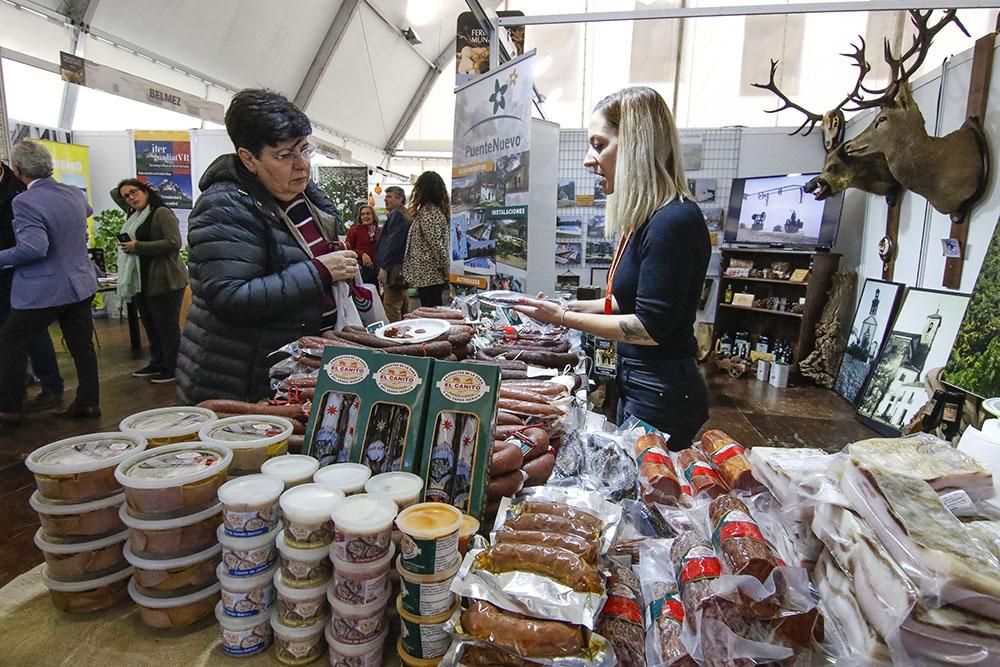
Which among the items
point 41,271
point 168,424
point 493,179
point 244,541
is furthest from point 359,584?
point 41,271

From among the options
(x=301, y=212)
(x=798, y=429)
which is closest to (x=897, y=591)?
(x=301, y=212)

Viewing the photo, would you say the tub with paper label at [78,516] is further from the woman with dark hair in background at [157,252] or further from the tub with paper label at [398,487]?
the woman with dark hair in background at [157,252]

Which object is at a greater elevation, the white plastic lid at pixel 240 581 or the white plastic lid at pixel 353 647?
the white plastic lid at pixel 240 581

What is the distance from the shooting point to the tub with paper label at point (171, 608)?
37.0 inches

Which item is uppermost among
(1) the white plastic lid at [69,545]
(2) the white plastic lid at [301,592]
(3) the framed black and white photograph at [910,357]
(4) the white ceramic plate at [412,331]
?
(4) the white ceramic plate at [412,331]

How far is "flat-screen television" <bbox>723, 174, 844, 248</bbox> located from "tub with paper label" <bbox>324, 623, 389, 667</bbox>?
6.60 m

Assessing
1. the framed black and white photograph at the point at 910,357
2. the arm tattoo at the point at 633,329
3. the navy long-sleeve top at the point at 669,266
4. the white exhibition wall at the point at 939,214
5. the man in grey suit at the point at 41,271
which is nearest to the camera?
the navy long-sleeve top at the point at 669,266

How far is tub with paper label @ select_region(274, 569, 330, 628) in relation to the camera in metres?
0.88

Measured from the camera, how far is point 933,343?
4289 mm

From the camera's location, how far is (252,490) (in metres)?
0.92

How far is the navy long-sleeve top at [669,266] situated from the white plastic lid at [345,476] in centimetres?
105

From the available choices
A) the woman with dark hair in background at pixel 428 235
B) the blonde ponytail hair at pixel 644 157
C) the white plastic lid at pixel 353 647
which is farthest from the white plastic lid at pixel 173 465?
the woman with dark hair in background at pixel 428 235

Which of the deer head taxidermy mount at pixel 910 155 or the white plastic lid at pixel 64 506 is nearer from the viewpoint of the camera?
the white plastic lid at pixel 64 506

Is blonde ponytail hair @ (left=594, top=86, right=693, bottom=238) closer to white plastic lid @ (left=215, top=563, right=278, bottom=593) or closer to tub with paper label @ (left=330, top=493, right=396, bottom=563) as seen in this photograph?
tub with paper label @ (left=330, top=493, right=396, bottom=563)
